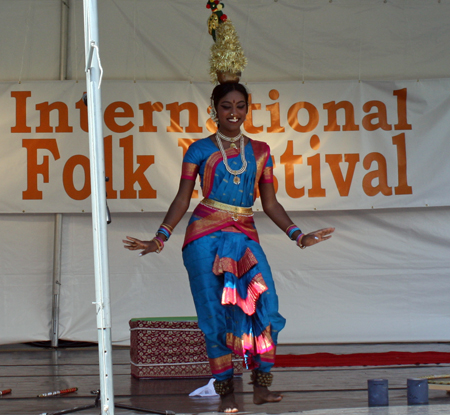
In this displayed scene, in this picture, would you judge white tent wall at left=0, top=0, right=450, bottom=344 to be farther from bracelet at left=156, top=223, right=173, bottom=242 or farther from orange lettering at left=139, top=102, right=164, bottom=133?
bracelet at left=156, top=223, right=173, bottom=242

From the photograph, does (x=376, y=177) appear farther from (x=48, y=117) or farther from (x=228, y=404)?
(x=228, y=404)

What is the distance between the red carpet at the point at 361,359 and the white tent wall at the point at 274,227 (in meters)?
0.77

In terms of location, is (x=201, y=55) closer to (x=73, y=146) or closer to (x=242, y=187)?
(x=73, y=146)

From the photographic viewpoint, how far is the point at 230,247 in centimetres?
299

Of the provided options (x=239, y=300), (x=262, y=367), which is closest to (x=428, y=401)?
(x=262, y=367)

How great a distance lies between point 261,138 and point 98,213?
3.64 meters

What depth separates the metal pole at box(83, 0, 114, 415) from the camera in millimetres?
1928

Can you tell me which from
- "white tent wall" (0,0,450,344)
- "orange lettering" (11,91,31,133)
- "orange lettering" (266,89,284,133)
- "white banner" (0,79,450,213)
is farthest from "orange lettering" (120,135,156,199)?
"orange lettering" (266,89,284,133)

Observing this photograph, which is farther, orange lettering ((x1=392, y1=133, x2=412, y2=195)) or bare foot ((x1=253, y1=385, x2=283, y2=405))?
orange lettering ((x1=392, y1=133, x2=412, y2=195))

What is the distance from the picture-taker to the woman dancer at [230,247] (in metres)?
2.86

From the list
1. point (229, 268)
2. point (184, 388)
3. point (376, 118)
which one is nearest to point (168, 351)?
point (184, 388)

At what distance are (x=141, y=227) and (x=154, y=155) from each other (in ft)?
2.17

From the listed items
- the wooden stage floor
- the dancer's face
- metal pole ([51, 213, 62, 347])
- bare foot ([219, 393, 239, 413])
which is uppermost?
the dancer's face

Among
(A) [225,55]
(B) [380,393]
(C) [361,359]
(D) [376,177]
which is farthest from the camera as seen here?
(D) [376,177]
